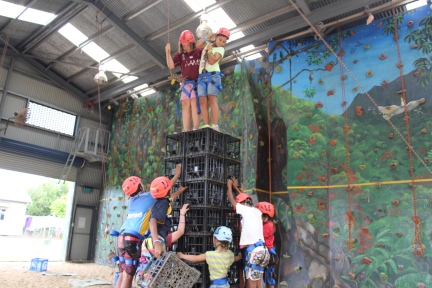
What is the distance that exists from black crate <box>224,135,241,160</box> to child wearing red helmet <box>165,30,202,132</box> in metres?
0.66

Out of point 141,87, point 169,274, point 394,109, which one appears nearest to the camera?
point 169,274

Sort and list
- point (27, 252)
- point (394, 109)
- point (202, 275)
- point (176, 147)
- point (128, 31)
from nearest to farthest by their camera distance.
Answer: point (202, 275), point (176, 147), point (394, 109), point (128, 31), point (27, 252)

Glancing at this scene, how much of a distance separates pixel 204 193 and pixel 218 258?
73cm

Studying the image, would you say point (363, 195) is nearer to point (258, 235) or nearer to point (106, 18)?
point (258, 235)

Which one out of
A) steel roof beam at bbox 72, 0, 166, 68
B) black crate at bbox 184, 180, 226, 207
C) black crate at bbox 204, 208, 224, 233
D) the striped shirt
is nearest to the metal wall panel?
steel roof beam at bbox 72, 0, 166, 68

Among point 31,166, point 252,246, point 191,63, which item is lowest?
point 252,246

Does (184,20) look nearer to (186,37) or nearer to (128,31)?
(128,31)

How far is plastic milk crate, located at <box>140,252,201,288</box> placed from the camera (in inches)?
129

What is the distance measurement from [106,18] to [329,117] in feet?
20.8

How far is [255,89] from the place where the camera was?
9188mm

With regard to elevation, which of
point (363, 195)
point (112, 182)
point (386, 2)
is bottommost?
point (363, 195)

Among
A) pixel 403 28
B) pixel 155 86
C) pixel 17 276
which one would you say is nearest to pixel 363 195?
pixel 403 28

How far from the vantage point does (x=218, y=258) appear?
3.63m

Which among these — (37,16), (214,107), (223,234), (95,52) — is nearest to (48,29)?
(37,16)
